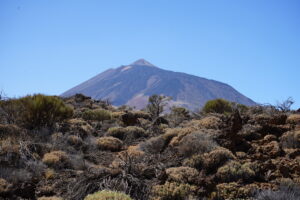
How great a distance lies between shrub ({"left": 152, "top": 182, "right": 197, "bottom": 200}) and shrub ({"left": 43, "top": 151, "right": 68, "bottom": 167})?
128 inches

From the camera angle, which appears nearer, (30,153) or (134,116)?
(30,153)

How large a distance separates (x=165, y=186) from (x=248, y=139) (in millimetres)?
3713

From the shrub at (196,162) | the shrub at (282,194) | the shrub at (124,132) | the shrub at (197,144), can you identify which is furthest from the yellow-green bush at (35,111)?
the shrub at (282,194)

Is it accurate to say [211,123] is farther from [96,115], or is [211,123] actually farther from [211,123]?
[96,115]

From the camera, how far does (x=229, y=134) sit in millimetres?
9602

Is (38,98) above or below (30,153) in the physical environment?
above

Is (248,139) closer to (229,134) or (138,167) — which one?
(229,134)

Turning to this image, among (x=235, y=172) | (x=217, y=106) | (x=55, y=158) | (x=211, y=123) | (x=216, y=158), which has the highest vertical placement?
(x=217, y=106)

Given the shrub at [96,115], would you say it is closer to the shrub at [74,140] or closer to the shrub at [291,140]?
the shrub at [74,140]

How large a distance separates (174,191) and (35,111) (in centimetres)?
769

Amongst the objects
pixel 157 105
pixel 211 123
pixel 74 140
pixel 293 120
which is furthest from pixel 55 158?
pixel 157 105

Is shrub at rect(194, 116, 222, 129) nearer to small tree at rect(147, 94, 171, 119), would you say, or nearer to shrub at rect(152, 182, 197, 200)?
shrub at rect(152, 182, 197, 200)

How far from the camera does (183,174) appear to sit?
24.3 ft

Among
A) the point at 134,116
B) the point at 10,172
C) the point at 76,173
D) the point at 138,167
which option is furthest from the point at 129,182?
the point at 134,116
